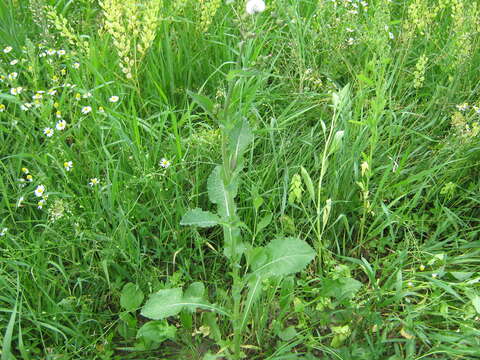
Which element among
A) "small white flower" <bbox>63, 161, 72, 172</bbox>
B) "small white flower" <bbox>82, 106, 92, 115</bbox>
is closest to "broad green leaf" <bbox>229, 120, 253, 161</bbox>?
"small white flower" <bbox>63, 161, 72, 172</bbox>

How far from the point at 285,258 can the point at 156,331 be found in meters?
0.49

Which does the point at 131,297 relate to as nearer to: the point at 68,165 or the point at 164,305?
the point at 164,305

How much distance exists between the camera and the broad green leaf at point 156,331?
4.71 ft

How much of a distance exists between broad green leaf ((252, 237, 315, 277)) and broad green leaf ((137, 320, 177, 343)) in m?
0.37

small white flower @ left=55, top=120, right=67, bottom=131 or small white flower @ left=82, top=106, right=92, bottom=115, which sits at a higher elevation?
small white flower @ left=82, top=106, right=92, bottom=115

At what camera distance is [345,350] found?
141cm

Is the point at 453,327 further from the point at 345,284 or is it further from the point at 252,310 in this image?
the point at 252,310

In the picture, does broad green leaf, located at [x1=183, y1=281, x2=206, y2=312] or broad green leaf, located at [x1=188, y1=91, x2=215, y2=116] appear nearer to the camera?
broad green leaf, located at [x1=188, y1=91, x2=215, y2=116]

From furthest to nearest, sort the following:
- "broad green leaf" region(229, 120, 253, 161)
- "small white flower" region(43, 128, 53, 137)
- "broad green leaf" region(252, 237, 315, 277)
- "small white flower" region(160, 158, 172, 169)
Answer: "small white flower" region(43, 128, 53, 137), "small white flower" region(160, 158, 172, 169), "broad green leaf" region(252, 237, 315, 277), "broad green leaf" region(229, 120, 253, 161)

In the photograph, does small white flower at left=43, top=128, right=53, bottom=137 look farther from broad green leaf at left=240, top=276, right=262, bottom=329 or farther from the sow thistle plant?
broad green leaf at left=240, top=276, right=262, bottom=329

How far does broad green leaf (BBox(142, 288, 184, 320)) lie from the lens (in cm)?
132

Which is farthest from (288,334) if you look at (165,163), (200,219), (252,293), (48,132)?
(48,132)

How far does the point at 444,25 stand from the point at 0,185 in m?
2.49

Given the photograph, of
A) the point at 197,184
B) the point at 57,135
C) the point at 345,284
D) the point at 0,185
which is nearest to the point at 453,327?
the point at 345,284
